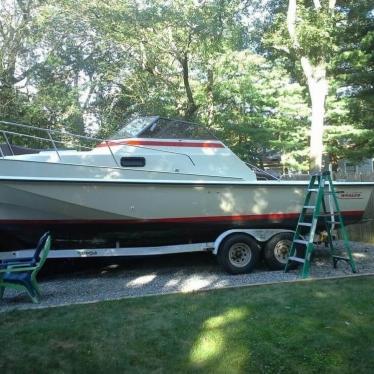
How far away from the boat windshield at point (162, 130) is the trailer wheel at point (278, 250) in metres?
2.34

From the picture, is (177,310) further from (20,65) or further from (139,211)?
(20,65)

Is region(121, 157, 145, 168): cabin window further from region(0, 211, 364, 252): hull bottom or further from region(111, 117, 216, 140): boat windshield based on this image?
region(0, 211, 364, 252): hull bottom

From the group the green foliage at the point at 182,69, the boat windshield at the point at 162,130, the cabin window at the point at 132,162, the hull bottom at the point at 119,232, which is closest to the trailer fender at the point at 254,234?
the hull bottom at the point at 119,232

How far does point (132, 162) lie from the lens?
8.07 meters

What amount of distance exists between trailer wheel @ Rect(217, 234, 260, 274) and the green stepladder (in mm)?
599

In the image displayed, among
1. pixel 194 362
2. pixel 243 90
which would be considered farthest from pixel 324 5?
pixel 194 362

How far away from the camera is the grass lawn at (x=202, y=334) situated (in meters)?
3.90

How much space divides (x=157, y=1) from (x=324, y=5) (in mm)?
5690

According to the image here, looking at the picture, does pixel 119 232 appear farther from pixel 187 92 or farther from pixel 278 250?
pixel 187 92

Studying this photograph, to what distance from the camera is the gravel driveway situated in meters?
6.39

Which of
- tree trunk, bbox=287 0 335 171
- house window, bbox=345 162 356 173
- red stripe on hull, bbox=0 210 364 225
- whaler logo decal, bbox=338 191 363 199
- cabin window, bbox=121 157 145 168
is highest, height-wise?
tree trunk, bbox=287 0 335 171

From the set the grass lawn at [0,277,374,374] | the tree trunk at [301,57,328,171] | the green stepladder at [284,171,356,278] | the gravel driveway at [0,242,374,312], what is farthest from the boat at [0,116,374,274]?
the tree trunk at [301,57,328,171]

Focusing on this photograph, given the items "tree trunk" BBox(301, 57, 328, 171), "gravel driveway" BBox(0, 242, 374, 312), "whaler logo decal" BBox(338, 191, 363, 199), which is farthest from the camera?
"tree trunk" BBox(301, 57, 328, 171)

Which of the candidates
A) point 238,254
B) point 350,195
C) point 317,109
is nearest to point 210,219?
point 238,254
